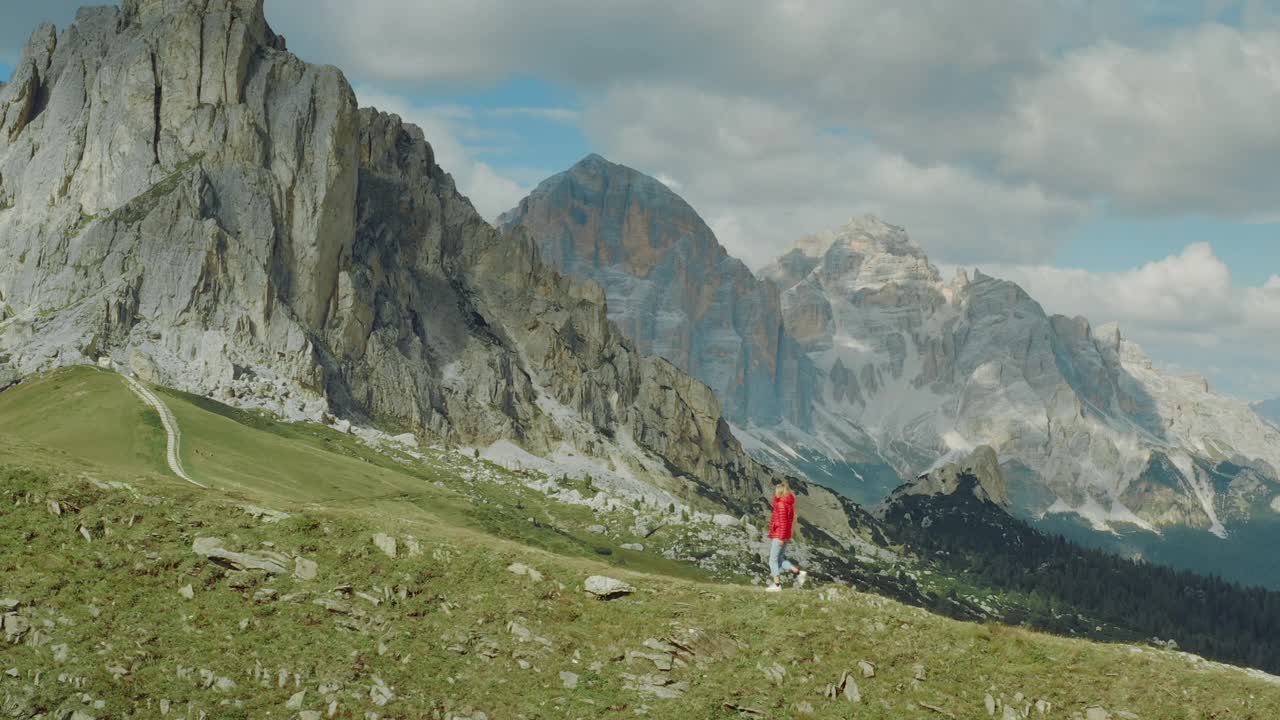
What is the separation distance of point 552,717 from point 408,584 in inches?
362

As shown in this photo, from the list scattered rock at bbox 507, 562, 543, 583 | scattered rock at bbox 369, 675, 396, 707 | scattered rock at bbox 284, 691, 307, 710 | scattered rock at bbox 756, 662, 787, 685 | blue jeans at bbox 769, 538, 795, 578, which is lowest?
scattered rock at bbox 284, 691, 307, 710

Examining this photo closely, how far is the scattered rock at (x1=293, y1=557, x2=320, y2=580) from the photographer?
43.2 meters

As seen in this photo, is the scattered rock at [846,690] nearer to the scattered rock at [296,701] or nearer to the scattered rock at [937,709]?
the scattered rock at [937,709]

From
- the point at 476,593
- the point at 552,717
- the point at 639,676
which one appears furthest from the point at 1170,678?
the point at 476,593

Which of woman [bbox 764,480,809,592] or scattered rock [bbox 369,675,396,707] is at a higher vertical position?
woman [bbox 764,480,809,592]

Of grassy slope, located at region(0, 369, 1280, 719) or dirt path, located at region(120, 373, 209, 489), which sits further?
dirt path, located at region(120, 373, 209, 489)

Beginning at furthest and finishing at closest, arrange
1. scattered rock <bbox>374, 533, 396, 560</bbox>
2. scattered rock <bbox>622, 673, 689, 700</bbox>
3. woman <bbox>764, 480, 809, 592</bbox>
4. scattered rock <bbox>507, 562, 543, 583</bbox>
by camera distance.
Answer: woman <bbox>764, 480, 809, 592</bbox>, scattered rock <bbox>374, 533, 396, 560</bbox>, scattered rock <bbox>507, 562, 543, 583</bbox>, scattered rock <bbox>622, 673, 689, 700</bbox>

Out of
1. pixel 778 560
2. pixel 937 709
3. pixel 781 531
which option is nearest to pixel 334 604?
pixel 778 560

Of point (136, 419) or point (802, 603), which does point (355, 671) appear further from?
point (136, 419)

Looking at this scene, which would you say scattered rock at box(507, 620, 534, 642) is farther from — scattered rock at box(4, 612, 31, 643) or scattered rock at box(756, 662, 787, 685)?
scattered rock at box(4, 612, 31, 643)

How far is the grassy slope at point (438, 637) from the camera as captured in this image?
37.3m

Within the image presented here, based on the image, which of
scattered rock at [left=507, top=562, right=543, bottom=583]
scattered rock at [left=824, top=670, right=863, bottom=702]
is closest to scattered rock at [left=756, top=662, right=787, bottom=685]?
scattered rock at [left=824, top=670, right=863, bottom=702]

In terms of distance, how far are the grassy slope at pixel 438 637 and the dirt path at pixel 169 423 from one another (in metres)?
85.1

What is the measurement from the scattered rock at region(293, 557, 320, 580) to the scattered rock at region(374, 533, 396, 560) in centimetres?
277
